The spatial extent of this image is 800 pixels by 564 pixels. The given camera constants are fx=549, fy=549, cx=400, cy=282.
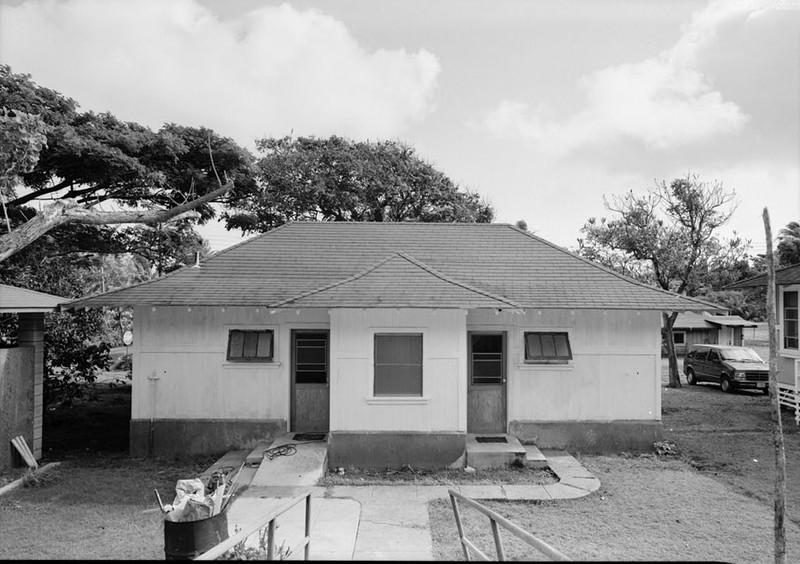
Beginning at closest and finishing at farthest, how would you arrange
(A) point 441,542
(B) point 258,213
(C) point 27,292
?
(A) point 441,542 < (C) point 27,292 < (B) point 258,213

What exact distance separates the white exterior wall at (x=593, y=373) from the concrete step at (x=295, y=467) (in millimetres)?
4084

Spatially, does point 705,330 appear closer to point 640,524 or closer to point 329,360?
point 329,360

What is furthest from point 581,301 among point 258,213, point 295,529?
point 258,213

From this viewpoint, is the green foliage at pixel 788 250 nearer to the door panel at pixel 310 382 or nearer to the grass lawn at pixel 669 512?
the grass lawn at pixel 669 512

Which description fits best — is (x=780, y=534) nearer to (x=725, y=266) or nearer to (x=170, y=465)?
(x=170, y=465)

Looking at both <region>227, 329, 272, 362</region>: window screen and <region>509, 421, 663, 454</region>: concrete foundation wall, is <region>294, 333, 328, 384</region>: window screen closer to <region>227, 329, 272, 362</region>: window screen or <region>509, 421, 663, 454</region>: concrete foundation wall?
<region>227, 329, 272, 362</region>: window screen

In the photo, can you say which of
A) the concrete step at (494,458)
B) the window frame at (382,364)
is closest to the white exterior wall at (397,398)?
the window frame at (382,364)

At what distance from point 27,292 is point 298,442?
6015 millimetres

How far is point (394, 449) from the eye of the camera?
1018 cm

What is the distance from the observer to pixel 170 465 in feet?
35.1

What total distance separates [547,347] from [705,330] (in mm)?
27757

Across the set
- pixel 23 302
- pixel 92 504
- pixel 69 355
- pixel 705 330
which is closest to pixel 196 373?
pixel 23 302

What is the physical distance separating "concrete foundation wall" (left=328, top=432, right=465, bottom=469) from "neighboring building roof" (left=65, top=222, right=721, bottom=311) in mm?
2495

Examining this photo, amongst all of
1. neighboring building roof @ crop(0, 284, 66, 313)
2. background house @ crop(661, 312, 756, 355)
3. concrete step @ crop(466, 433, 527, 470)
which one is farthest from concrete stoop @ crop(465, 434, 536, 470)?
background house @ crop(661, 312, 756, 355)
